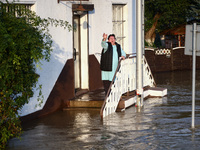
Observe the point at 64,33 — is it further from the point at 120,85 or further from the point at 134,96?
the point at 134,96

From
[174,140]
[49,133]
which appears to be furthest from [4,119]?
[174,140]

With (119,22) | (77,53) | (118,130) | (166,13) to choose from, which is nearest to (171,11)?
(166,13)

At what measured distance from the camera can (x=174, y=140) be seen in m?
8.22

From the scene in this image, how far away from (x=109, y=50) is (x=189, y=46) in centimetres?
258

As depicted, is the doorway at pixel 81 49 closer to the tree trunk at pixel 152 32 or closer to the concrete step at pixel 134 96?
the concrete step at pixel 134 96

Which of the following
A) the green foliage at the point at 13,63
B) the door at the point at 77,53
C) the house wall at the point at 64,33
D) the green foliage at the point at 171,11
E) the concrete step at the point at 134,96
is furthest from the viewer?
the green foliage at the point at 171,11

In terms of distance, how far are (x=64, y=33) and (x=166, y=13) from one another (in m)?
24.6

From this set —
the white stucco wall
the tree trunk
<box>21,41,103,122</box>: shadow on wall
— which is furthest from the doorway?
the tree trunk

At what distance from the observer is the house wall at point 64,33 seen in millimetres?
10742

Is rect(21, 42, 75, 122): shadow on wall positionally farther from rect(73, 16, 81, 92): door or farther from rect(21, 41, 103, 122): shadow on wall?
rect(73, 16, 81, 92): door

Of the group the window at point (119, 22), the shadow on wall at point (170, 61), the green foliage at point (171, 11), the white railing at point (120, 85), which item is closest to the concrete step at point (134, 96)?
the white railing at point (120, 85)

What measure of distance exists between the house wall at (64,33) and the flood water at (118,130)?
75cm

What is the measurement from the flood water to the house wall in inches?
29.6

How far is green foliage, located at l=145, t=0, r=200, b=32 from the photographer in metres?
34.2
